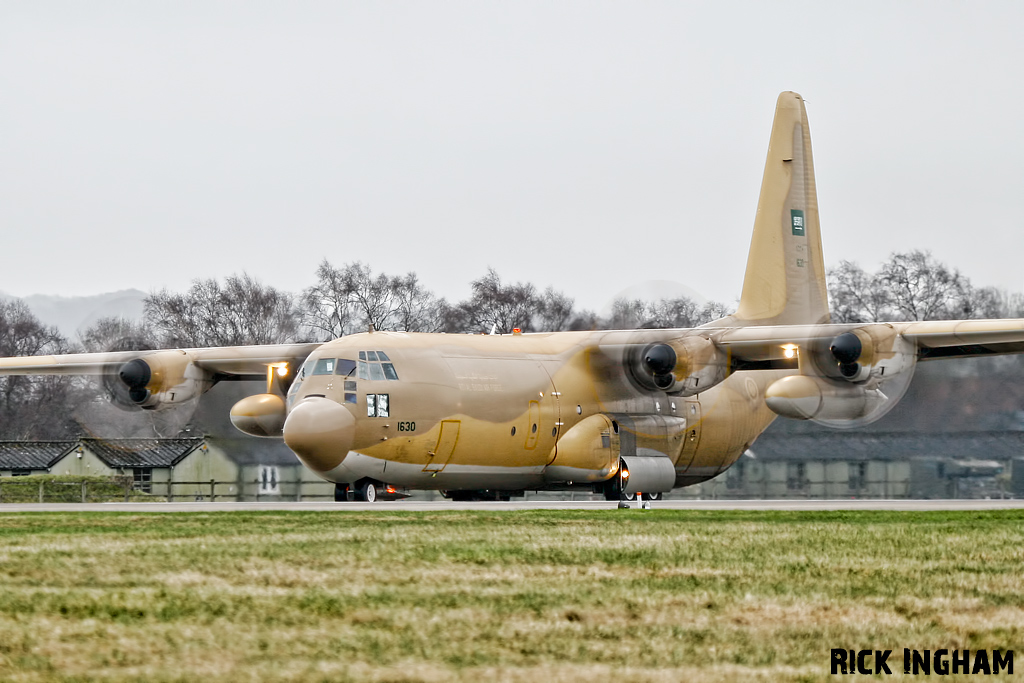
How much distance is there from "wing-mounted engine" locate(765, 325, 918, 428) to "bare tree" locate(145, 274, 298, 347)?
133ft

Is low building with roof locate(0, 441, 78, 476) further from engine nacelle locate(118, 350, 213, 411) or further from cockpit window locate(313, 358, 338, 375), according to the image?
cockpit window locate(313, 358, 338, 375)

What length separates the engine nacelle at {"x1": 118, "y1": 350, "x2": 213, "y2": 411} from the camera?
28192 mm

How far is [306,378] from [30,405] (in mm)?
49619

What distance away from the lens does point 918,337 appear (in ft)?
81.9

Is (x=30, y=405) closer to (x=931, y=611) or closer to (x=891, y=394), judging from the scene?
(x=891, y=394)

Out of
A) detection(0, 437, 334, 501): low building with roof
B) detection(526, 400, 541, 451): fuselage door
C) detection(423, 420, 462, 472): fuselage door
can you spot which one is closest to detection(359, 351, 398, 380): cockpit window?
detection(423, 420, 462, 472): fuselage door

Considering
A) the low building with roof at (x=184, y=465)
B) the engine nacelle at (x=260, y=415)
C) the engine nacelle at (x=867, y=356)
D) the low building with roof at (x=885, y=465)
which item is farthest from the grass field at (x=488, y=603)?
the low building with roof at (x=184, y=465)

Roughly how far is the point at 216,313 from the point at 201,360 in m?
37.3

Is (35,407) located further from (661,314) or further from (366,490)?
(366,490)

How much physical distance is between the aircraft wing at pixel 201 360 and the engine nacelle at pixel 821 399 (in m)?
9.87

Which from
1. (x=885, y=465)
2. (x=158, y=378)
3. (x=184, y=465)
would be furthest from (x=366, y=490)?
(x=184, y=465)

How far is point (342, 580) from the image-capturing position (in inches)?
348

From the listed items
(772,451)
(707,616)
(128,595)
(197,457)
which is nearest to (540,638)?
(707,616)

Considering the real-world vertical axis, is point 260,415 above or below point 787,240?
below
